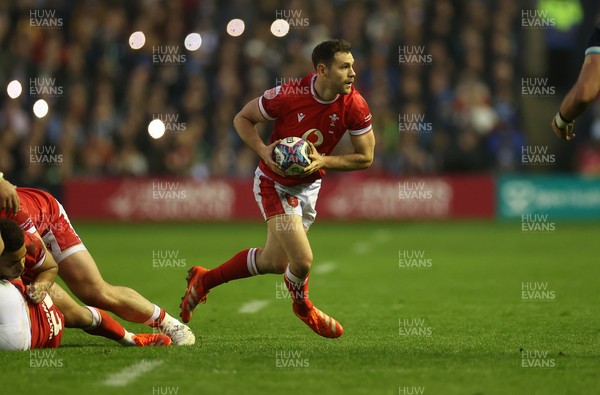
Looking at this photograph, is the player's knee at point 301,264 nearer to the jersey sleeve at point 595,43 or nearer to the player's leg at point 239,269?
the player's leg at point 239,269

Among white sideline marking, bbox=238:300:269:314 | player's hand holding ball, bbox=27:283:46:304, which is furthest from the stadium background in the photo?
player's hand holding ball, bbox=27:283:46:304

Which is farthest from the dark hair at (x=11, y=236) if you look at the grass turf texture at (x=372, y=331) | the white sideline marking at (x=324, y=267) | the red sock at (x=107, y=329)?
the white sideline marking at (x=324, y=267)

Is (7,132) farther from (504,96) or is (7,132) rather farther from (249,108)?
(249,108)

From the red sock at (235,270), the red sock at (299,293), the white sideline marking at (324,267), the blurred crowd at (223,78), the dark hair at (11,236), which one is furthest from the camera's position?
the blurred crowd at (223,78)

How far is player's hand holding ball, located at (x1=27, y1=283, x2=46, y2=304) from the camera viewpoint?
23.3ft

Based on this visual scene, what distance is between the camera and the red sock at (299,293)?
830 cm

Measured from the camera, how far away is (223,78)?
23953 millimetres

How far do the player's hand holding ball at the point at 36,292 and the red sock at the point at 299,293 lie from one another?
2010 mm

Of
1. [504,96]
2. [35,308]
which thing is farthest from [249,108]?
[504,96]

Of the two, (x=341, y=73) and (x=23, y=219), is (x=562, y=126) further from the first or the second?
(x=23, y=219)

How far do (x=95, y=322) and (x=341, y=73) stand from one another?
2581 mm

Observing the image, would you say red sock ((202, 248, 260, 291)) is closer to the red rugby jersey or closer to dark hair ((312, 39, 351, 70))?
the red rugby jersey

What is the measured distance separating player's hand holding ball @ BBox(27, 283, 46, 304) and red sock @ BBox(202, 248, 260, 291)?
78.4 inches

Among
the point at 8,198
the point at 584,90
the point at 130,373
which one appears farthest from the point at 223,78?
the point at 130,373
